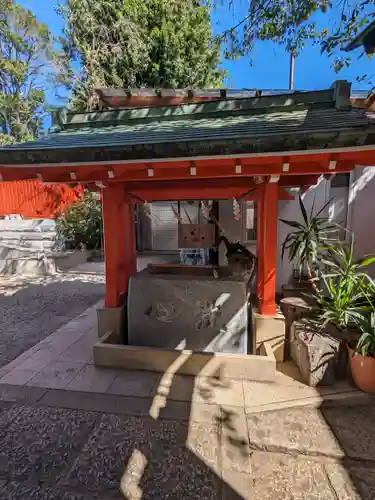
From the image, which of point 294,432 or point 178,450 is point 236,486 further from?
point 294,432

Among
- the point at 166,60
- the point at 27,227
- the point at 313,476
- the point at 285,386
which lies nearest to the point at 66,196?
the point at 27,227

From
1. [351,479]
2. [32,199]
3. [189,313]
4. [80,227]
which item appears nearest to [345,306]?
[351,479]

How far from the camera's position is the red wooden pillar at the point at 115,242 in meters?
3.98

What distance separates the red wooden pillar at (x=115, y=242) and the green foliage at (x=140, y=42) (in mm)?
9536

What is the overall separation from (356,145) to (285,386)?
2.65m

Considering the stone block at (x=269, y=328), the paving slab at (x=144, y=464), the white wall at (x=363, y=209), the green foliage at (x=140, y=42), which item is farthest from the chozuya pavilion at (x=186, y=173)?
the green foliage at (x=140, y=42)

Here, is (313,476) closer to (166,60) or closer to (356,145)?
(356,145)

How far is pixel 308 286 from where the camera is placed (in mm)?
5137

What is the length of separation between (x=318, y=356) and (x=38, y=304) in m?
6.14

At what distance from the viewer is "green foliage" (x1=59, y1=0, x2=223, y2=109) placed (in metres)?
11.2

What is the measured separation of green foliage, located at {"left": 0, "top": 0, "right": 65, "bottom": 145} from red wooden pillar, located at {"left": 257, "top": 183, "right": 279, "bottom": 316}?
1863 centimetres

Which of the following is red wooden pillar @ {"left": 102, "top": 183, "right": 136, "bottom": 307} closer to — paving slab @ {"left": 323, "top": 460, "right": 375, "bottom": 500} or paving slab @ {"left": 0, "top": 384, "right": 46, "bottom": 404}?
paving slab @ {"left": 0, "top": 384, "right": 46, "bottom": 404}

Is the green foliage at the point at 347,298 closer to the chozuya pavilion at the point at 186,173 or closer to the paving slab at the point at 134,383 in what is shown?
the chozuya pavilion at the point at 186,173

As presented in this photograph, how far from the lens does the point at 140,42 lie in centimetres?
1109
